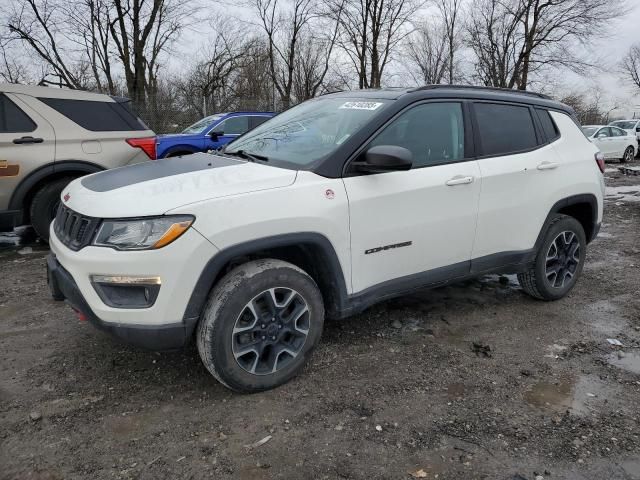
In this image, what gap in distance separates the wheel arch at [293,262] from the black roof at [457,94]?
3.94 ft

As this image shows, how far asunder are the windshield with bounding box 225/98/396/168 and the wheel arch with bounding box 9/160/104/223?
277 centimetres

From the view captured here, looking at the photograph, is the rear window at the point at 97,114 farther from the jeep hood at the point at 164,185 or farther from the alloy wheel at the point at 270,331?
the alloy wheel at the point at 270,331

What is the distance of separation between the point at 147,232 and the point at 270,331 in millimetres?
865

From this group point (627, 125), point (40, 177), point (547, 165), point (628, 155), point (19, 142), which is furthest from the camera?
point (627, 125)

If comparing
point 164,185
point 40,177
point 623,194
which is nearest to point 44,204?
point 40,177

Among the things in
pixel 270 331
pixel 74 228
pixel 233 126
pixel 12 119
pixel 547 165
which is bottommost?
pixel 270 331

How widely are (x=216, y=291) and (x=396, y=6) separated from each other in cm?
3085

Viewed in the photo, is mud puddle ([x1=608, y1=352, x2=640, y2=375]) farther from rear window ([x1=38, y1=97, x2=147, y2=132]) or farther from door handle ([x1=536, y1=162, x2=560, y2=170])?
rear window ([x1=38, y1=97, x2=147, y2=132])

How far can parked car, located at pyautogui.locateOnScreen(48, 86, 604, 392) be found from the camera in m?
2.51

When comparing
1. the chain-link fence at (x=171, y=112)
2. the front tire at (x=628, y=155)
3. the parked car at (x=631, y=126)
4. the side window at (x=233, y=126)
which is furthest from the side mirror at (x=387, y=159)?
the parked car at (x=631, y=126)

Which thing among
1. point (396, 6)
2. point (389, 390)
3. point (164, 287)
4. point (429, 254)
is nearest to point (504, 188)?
point (429, 254)

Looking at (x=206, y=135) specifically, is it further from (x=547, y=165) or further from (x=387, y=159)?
(x=387, y=159)

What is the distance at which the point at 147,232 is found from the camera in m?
2.47

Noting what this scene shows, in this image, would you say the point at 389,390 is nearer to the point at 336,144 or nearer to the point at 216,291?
the point at 216,291
